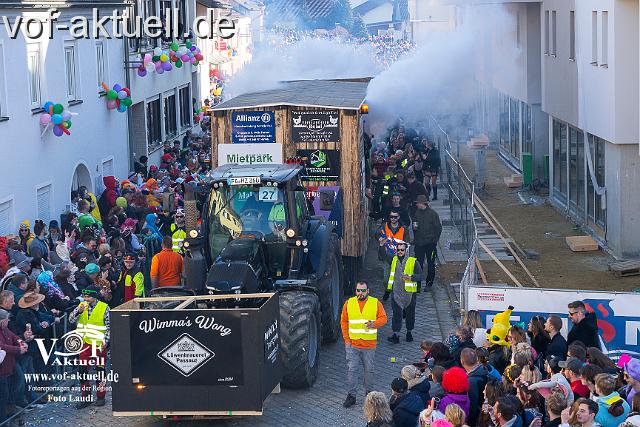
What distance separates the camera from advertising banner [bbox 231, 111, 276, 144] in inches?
748

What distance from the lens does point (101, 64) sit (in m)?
28.5

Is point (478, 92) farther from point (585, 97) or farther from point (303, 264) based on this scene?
point (303, 264)

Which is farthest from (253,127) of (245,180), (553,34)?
(553,34)

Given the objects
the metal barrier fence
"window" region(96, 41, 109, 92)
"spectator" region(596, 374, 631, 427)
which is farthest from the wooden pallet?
"window" region(96, 41, 109, 92)

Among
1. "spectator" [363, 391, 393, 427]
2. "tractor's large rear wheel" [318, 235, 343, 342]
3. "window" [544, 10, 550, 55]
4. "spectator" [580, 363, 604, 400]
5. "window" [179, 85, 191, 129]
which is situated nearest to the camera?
"spectator" [363, 391, 393, 427]

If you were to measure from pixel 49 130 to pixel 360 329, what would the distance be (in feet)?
37.2

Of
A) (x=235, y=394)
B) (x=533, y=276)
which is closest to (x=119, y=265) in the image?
(x=235, y=394)

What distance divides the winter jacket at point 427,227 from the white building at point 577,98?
437cm

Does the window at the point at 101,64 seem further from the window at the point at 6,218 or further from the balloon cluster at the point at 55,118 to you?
the window at the point at 6,218

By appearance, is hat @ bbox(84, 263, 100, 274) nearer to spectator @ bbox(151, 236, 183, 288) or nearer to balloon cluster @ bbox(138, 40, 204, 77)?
spectator @ bbox(151, 236, 183, 288)

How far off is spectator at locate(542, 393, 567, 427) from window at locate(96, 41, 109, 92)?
66.1ft

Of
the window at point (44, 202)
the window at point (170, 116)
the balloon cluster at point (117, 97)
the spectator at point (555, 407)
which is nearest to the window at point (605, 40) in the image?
the window at point (44, 202)

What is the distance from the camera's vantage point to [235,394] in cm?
1252

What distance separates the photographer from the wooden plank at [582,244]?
935 inches
